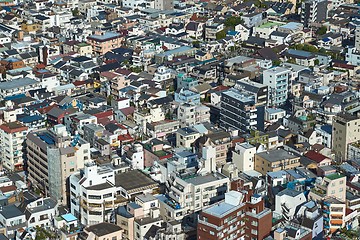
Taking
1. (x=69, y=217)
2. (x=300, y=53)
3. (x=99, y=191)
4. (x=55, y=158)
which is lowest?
(x=69, y=217)

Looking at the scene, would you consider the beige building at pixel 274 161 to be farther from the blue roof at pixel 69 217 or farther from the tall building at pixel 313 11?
the tall building at pixel 313 11

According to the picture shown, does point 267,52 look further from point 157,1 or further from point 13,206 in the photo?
point 13,206

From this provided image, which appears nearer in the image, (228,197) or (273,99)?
(228,197)

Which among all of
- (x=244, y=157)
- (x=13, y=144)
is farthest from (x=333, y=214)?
(x=13, y=144)

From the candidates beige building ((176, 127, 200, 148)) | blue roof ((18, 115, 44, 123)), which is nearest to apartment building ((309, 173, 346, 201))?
beige building ((176, 127, 200, 148))

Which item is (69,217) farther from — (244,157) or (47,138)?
(244,157)

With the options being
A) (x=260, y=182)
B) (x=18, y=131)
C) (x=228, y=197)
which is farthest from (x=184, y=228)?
(x=18, y=131)
